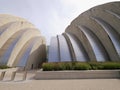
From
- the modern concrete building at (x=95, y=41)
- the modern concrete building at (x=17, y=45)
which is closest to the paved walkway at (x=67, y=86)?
the modern concrete building at (x=95, y=41)

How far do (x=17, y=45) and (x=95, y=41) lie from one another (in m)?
12.7

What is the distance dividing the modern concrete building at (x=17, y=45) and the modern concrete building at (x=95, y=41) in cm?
375

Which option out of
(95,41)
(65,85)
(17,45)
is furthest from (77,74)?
(17,45)

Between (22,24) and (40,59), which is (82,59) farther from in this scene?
(22,24)

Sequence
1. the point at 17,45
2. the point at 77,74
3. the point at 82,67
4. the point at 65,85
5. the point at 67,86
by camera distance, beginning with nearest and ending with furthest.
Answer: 1. the point at 67,86
2. the point at 65,85
3. the point at 77,74
4. the point at 82,67
5. the point at 17,45

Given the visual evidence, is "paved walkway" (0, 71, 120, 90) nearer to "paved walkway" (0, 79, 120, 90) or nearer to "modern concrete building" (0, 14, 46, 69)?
"paved walkway" (0, 79, 120, 90)

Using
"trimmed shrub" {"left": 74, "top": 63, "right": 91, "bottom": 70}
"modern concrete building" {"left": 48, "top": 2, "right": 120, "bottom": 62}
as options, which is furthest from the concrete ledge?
"modern concrete building" {"left": 48, "top": 2, "right": 120, "bottom": 62}

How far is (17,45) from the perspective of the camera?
29047 mm

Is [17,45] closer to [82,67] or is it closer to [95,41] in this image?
[95,41]

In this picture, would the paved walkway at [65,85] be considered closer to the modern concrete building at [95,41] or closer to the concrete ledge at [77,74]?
the concrete ledge at [77,74]

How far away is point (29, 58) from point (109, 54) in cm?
1276

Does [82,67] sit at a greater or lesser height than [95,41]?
lesser

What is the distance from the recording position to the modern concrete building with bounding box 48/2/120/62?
26.4m

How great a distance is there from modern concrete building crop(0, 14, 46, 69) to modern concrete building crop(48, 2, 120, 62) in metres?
3.75
